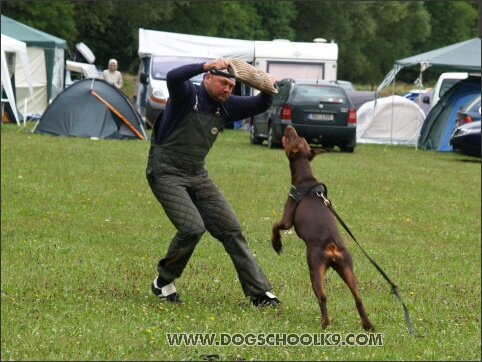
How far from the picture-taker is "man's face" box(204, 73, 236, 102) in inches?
293

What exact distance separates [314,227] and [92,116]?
19.0 m

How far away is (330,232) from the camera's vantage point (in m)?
6.68

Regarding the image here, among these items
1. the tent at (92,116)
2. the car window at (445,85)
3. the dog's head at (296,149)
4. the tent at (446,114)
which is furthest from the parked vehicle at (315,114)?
the dog's head at (296,149)

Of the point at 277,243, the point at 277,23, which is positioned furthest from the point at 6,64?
the point at 277,23

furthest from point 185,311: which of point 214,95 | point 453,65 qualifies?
point 453,65

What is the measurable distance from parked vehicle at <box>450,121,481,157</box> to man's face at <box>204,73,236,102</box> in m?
16.3

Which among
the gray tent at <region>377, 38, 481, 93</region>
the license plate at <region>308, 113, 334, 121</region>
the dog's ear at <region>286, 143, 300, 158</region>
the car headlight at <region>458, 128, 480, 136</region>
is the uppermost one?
the dog's ear at <region>286, 143, 300, 158</region>

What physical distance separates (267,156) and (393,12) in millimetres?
51859

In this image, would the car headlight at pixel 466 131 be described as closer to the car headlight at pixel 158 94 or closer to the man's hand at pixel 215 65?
the car headlight at pixel 158 94

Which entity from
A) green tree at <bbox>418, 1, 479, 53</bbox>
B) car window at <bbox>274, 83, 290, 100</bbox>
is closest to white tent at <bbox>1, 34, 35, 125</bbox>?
car window at <bbox>274, 83, 290, 100</bbox>

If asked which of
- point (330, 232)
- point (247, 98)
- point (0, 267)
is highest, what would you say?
point (247, 98)

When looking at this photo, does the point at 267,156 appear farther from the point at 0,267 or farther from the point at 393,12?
the point at 393,12

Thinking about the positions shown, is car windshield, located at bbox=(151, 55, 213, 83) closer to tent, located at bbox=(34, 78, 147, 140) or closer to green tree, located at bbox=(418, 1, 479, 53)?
tent, located at bbox=(34, 78, 147, 140)

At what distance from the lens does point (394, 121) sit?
94.7 feet
